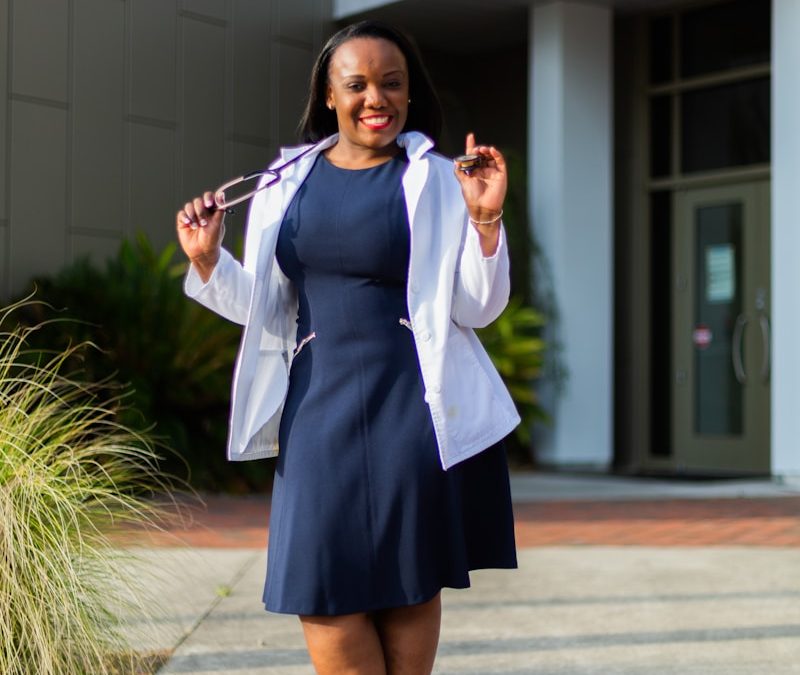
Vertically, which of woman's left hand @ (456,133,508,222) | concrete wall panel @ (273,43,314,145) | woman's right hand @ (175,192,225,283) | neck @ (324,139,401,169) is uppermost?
concrete wall panel @ (273,43,314,145)

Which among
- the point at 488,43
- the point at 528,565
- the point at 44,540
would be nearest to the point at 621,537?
the point at 528,565

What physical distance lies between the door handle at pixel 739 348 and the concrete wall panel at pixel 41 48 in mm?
6259

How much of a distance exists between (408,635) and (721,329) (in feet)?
32.0

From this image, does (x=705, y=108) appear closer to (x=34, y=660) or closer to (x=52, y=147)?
(x=52, y=147)

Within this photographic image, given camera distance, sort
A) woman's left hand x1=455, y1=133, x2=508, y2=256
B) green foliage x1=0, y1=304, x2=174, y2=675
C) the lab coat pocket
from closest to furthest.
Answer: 1. woman's left hand x1=455, y1=133, x2=508, y2=256
2. the lab coat pocket
3. green foliage x1=0, y1=304, x2=174, y2=675

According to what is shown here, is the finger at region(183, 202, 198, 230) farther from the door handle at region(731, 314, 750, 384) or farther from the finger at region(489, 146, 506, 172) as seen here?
the door handle at region(731, 314, 750, 384)

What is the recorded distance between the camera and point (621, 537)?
279 inches

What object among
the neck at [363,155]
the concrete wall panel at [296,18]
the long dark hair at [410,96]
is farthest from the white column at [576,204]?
the neck at [363,155]

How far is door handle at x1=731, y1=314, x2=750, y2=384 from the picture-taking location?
38.6 feet

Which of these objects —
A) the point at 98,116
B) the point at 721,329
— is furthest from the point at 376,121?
the point at 721,329

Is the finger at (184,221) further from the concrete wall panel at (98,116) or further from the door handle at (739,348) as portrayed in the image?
the door handle at (739,348)

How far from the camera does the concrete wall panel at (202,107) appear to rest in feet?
37.7

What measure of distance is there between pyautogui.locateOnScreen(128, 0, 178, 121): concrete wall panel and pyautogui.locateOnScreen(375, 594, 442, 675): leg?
9048 millimetres

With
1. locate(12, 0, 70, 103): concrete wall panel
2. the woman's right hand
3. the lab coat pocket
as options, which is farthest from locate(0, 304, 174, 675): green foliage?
locate(12, 0, 70, 103): concrete wall panel
